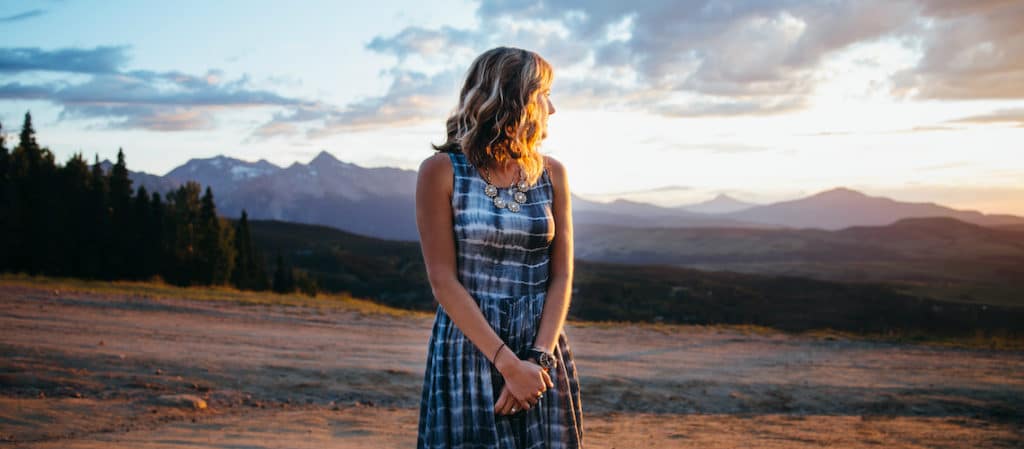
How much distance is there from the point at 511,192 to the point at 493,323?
449 millimetres

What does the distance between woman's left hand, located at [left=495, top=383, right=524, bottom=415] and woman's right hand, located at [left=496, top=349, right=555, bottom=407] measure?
0.03 meters

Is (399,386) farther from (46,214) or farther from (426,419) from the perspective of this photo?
(46,214)

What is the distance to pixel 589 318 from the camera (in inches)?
1738

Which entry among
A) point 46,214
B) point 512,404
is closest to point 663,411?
point 512,404

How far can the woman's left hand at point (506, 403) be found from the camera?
8.28 feet

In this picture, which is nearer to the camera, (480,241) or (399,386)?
(480,241)

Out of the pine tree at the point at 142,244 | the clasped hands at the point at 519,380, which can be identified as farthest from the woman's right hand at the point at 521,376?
the pine tree at the point at 142,244

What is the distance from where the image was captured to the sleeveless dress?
2551 mm

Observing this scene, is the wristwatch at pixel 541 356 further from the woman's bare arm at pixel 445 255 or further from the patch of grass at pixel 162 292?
the patch of grass at pixel 162 292

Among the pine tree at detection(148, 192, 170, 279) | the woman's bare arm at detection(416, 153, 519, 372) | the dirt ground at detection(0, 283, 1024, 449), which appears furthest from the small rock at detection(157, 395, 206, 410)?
the pine tree at detection(148, 192, 170, 279)

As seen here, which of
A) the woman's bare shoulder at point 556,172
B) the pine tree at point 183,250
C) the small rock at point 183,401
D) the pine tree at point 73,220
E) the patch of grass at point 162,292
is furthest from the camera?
the pine tree at point 183,250

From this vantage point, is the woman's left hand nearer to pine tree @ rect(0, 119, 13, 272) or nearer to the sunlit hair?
the sunlit hair

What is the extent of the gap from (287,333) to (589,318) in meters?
31.0

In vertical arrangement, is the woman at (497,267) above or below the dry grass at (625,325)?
above
